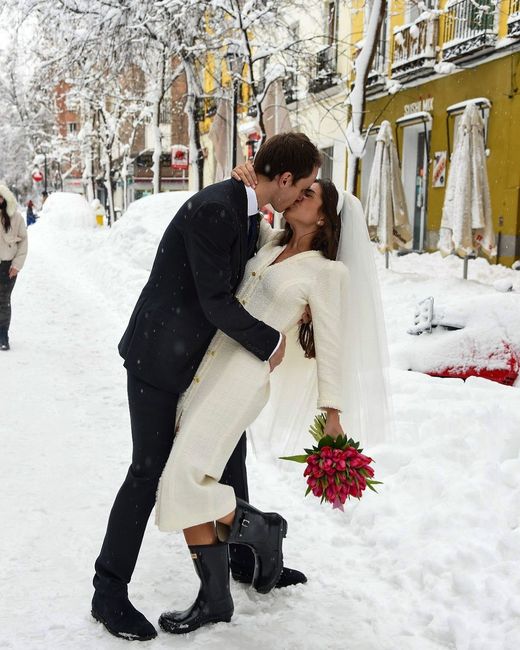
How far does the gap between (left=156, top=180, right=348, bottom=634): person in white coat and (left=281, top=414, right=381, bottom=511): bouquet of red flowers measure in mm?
80

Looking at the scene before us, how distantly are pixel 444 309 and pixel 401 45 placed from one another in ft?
52.2

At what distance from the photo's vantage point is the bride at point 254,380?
118 inches

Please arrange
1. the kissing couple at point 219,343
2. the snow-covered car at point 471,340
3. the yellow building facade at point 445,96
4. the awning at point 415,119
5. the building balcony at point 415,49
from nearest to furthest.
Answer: the kissing couple at point 219,343 → the snow-covered car at point 471,340 → the yellow building facade at point 445,96 → the building balcony at point 415,49 → the awning at point 415,119

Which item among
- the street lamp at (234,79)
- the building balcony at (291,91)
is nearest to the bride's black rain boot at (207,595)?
the street lamp at (234,79)

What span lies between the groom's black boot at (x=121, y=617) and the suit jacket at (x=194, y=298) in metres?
0.89

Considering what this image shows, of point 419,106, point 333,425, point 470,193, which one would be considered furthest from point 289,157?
point 419,106

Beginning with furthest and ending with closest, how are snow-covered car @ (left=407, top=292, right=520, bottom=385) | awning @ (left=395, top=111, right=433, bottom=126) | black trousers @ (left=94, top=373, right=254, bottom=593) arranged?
awning @ (left=395, top=111, right=433, bottom=126) → snow-covered car @ (left=407, top=292, right=520, bottom=385) → black trousers @ (left=94, top=373, right=254, bottom=593)

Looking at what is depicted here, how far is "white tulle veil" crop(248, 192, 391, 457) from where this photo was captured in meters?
3.24

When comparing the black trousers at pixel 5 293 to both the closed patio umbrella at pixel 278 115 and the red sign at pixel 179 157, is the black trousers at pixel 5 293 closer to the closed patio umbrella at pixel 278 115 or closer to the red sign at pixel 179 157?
the closed patio umbrella at pixel 278 115

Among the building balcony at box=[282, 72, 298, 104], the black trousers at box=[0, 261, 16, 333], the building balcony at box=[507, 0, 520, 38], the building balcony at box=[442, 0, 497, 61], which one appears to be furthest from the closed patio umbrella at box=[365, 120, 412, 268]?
the building balcony at box=[282, 72, 298, 104]

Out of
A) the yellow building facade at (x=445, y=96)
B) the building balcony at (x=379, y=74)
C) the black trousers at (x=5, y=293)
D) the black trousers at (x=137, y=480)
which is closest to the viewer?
the black trousers at (x=137, y=480)

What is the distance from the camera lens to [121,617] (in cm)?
307

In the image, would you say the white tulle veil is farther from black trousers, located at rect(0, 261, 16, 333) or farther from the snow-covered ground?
black trousers, located at rect(0, 261, 16, 333)

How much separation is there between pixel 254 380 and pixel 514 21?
15.2 meters
